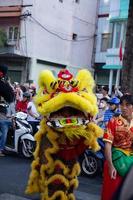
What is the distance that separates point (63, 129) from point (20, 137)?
5.02 metres

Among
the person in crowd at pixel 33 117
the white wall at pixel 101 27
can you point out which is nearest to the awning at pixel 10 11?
the white wall at pixel 101 27

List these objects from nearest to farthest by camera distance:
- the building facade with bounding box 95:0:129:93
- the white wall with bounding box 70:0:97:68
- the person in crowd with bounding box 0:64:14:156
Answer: the person in crowd with bounding box 0:64:14:156 < the building facade with bounding box 95:0:129:93 < the white wall with bounding box 70:0:97:68

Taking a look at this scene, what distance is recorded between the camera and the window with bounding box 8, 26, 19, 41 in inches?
1027

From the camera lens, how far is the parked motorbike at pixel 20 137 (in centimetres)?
967

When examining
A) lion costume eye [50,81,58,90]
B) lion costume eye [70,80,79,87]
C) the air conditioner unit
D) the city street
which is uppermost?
the air conditioner unit

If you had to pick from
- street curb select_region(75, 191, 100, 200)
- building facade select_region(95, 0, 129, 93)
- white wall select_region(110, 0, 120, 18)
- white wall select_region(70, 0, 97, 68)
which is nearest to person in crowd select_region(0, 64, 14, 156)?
street curb select_region(75, 191, 100, 200)

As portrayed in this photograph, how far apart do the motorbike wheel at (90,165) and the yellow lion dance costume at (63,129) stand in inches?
117

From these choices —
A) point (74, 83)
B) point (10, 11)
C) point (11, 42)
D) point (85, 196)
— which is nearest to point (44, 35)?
point (11, 42)

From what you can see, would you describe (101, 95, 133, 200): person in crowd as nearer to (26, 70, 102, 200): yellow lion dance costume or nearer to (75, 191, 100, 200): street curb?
(26, 70, 102, 200): yellow lion dance costume

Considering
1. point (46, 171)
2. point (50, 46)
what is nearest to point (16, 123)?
point (46, 171)

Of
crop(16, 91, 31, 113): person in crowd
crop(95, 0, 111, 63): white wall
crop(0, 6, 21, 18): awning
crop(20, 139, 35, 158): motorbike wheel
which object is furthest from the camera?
crop(95, 0, 111, 63): white wall

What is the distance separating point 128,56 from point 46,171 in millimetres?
5854

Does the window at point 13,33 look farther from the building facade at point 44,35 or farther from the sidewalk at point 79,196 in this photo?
the sidewalk at point 79,196

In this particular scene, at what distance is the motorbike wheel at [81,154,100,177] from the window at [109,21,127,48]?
796 inches
